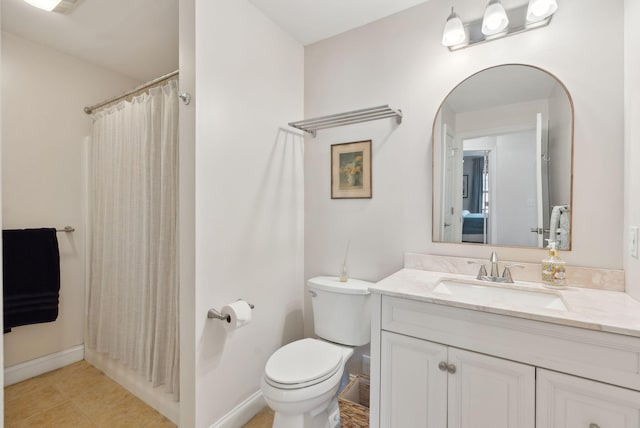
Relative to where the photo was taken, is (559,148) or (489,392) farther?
(559,148)

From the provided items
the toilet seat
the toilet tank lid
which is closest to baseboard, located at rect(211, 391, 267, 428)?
the toilet seat

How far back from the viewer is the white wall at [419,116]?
A: 1.32 metres

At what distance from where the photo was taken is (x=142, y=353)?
6.03 feet

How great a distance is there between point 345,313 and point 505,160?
1.23 metres

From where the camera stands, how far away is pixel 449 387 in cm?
116

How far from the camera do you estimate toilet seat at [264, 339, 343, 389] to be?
52.9 inches

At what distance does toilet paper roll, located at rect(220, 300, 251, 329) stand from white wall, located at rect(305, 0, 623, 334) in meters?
0.73

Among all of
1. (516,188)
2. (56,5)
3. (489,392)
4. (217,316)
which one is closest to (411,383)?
(489,392)

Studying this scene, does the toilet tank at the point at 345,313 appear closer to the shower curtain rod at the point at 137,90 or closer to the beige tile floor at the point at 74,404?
the beige tile floor at the point at 74,404

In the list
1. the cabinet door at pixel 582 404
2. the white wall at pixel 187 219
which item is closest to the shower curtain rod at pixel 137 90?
the white wall at pixel 187 219

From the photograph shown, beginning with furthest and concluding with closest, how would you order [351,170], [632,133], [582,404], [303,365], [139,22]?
1. [351,170]
2. [139,22]
3. [303,365]
4. [632,133]
5. [582,404]

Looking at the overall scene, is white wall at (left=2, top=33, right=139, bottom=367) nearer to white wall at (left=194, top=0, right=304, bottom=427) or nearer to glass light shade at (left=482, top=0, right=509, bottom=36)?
white wall at (left=194, top=0, right=304, bottom=427)

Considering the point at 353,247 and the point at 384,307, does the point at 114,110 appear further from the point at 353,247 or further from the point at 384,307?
the point at 384,307

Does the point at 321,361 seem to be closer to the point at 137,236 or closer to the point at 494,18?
the point at 137,236
